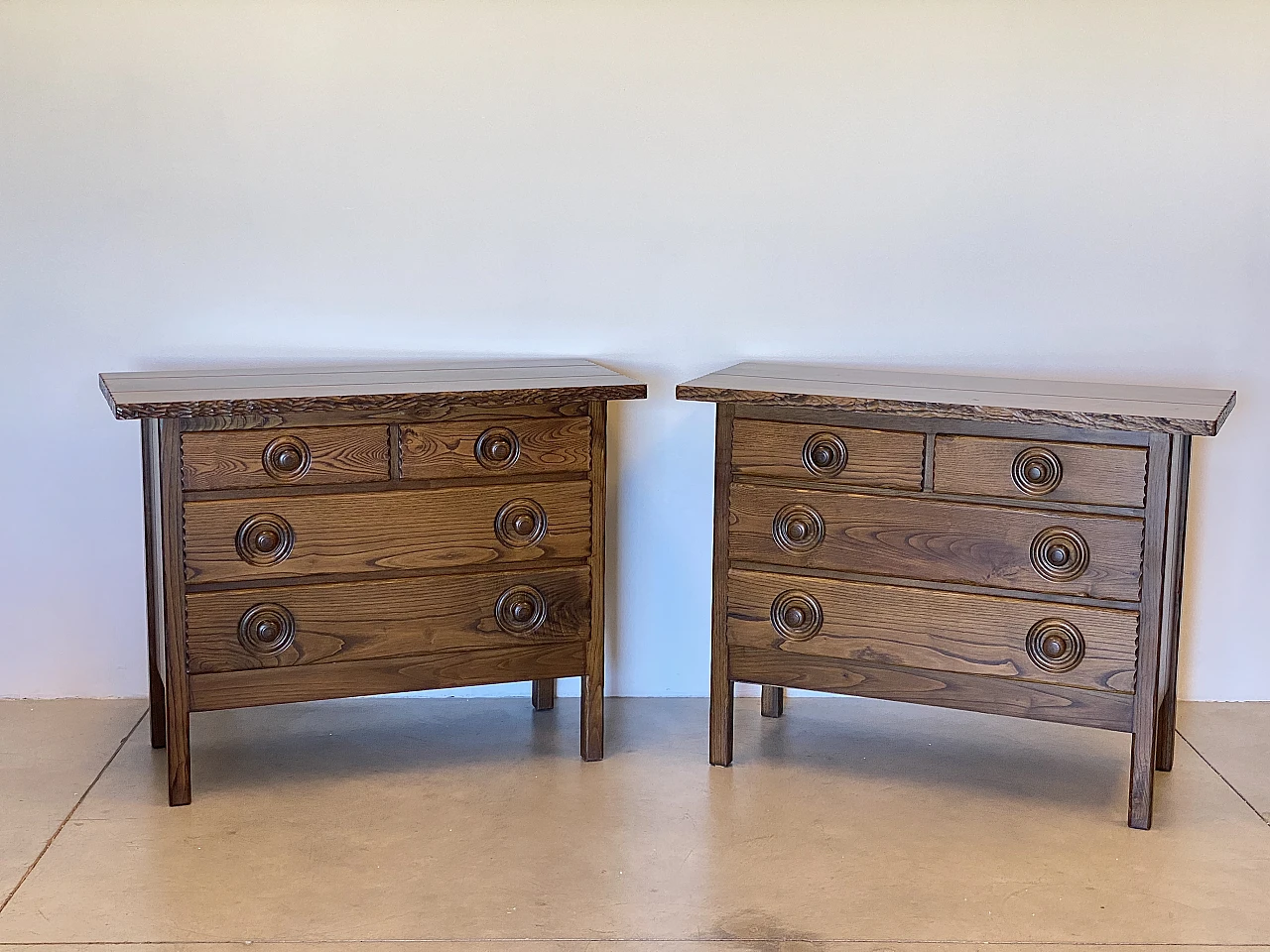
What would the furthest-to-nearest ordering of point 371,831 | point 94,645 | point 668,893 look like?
point 94,645
point 371,831
point 668,893

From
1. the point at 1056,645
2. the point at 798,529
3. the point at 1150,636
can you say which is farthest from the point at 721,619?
the point at 1150,636

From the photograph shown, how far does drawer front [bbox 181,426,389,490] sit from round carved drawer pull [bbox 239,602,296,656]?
10.1 inches

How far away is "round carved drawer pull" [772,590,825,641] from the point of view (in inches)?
115

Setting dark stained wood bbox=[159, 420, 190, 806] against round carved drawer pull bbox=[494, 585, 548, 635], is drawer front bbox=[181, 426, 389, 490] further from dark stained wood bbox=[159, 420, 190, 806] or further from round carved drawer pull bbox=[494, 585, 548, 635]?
round carved drawer pull bbox=[494, 585, 548, 635]

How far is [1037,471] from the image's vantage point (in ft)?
8.88

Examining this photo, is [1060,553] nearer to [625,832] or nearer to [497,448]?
[625,832]

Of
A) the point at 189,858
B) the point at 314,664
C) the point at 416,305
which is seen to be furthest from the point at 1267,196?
the point at 189,858

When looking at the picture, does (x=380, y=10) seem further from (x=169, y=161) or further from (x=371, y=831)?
(x=371, y=831)

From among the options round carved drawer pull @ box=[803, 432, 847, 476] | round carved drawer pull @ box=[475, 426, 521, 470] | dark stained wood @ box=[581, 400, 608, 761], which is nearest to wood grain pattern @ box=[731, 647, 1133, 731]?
dark stained wood @ box=[581, 400, 608, 761]

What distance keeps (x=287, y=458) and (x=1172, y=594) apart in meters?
1.82

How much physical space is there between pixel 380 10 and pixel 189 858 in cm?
188

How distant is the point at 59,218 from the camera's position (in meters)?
3.20

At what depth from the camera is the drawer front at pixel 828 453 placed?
281cm

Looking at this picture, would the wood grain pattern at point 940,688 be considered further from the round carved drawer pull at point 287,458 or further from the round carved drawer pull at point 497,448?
the round carved drawer pull at point 287,458
